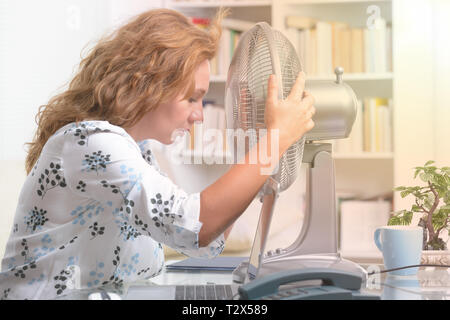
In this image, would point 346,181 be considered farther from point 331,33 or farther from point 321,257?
point 321,257

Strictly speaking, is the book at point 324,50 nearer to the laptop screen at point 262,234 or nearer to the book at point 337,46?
the book at point 337,46

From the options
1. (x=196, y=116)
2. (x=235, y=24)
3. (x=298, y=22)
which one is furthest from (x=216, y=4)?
(x=196, y=116)

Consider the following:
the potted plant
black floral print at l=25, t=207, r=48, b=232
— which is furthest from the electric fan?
black floral print at l=25, t=207, r=48, b=232

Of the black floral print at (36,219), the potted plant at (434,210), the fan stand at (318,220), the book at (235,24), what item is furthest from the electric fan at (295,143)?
the book at (235,24)

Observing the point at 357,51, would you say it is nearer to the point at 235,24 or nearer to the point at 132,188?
the point at 235,24

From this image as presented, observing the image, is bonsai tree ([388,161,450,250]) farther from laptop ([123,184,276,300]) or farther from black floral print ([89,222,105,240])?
black floral print ([89,222,105,240])

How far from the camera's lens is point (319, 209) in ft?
3.04

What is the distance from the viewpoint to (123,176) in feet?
2.61

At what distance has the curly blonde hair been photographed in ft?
3.19

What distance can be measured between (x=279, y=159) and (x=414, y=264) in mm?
325

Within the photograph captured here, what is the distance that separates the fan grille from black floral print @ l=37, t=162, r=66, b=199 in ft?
Result: 1.00

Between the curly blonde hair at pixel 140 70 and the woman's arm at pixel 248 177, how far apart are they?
24cm

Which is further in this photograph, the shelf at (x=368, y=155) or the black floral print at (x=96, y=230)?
the shelf at (x=368, y=155)

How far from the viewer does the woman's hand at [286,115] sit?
801mm
